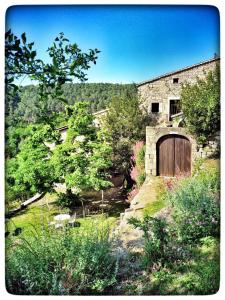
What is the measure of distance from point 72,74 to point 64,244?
1.10 m

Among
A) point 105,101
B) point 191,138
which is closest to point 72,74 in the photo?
point 105,101

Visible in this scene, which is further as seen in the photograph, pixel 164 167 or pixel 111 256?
pixel 164 167

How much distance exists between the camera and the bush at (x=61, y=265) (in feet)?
7.54

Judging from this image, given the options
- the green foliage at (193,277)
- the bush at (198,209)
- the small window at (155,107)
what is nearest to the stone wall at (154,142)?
the small window at (155,107)

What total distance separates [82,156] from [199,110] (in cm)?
179

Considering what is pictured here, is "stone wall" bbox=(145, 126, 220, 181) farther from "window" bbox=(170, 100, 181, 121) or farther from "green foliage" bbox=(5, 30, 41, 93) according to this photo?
"green foliage" bbox=(5, 30, 41, 93)

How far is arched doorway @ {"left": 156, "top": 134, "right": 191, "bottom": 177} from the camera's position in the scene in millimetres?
3795

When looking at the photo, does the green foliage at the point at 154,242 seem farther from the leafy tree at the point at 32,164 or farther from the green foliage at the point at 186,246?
the leafy tree at the point at 32,164

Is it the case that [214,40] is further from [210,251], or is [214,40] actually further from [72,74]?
[210,251]

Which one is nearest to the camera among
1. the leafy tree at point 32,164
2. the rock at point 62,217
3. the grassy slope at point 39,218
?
the grassy slope at point 39,218

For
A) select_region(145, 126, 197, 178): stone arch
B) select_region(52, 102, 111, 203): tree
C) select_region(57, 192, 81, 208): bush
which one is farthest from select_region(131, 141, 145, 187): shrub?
select_region(57, 192, 81, 208): bush

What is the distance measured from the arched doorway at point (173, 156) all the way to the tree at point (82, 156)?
0.62m

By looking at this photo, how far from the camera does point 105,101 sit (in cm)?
372

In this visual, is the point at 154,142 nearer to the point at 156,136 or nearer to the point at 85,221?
the point at 156,136
